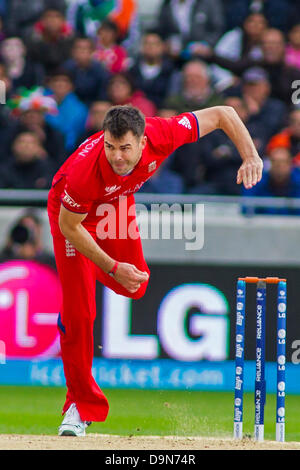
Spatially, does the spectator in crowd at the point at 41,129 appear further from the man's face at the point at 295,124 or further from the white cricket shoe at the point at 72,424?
the white cricket shoe at the point at 72,424

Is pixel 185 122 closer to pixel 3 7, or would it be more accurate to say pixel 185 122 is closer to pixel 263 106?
pixel 263 106

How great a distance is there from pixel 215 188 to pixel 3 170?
2815 millimetres

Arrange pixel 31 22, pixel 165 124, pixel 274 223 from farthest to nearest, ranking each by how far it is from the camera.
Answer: pixel 31 22 < pixel 274 223 < pixel 165 124

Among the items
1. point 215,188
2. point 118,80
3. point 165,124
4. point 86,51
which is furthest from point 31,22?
point 165,124

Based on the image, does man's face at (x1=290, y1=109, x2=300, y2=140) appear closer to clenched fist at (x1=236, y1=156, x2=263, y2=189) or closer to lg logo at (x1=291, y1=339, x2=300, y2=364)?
lg logo at (x1=291, y1=339, x2=300, y2=364)

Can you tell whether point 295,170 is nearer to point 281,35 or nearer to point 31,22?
point 281,35

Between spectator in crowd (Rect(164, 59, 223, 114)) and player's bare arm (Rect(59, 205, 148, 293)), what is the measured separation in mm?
6478

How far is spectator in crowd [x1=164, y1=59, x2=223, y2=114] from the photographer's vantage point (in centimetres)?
1305

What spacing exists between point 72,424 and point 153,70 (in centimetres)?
782

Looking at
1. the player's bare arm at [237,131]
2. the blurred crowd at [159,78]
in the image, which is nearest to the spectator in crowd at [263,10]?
the blurred crowd at [159,78]

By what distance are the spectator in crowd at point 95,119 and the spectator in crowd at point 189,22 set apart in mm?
2043

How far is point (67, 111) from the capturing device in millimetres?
13531

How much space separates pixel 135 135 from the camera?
21.8 ft
